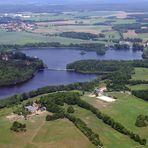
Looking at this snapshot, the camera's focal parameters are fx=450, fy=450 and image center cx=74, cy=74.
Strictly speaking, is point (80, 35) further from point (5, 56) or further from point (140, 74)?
point (140, 74)

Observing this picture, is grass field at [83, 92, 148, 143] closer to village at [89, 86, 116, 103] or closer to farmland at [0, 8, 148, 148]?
farmland at [0, 8, 148, 148]

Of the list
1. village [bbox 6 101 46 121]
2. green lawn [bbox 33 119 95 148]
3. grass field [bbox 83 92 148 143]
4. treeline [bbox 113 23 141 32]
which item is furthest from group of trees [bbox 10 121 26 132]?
treeline [bbox 113 23 141 32]

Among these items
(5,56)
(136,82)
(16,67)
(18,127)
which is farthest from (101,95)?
(5,56)

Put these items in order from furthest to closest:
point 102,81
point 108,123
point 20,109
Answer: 1. point 102,81
2. point 20,109
3. point 108,123

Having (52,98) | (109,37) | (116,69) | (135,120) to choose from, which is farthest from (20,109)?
(109,37)

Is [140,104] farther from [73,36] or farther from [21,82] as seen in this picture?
[73,36]
